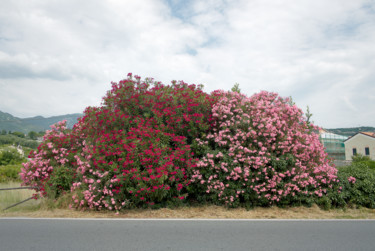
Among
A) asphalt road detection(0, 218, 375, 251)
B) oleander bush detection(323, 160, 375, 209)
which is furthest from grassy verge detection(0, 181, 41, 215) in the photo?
oleander bush detection(323, 160, 375, 209)

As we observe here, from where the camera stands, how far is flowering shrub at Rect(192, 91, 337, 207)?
743 centimetres

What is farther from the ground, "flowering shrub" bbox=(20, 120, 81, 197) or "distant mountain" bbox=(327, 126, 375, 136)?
"distant mountain" bbox=(327, 126, 375, 136)

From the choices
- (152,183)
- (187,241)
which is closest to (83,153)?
(152,183)

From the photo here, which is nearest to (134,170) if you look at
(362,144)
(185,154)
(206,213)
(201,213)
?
(185,154)

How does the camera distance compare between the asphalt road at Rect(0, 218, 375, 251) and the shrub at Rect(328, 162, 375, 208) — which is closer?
the asphalt road at Rect(0, 218, 375, 251)

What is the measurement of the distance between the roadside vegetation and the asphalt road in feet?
3.87

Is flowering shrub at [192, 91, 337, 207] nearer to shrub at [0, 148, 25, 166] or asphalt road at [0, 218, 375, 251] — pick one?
asphalt road at [0, 218, 375, 251]

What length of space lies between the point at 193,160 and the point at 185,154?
280mm

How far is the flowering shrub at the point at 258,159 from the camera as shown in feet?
24.4

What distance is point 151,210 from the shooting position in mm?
7262

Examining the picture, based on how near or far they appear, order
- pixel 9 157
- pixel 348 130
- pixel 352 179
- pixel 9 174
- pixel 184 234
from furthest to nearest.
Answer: pixel 348 130 < pixel 9 157 < pixel 9 174 < pixel 352 179 < pixel 184 234

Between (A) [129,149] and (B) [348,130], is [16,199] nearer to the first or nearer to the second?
(A) [129,149]

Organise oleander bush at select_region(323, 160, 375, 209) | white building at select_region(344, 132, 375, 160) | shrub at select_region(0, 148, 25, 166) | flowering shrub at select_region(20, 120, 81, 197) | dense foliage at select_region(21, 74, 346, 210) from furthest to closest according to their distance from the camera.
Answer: white building at select_region(344, 132, 375, 160) < shrub at select_region(0, 148, 25, 166) < flowering shrub at select_region(20, 120, 81, 197) < oleander bush at select_region(323, 160, 375, 209) < dense foliage at select_region(21, 74, 346, 210)

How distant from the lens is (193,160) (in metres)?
7.63
